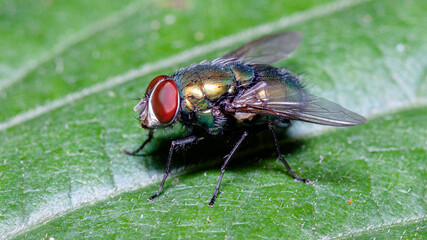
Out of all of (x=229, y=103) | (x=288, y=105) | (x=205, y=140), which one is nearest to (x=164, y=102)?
(x=229, y=103)

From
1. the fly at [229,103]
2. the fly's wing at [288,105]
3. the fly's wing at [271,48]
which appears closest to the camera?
the fly's wing at [288,105]

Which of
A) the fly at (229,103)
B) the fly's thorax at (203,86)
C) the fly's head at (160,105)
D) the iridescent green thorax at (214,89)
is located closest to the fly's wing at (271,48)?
the fly at (229,103)

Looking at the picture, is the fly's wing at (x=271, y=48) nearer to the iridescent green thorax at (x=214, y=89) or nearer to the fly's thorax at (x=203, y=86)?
the iridescent green thorax at (x=214, y=89)

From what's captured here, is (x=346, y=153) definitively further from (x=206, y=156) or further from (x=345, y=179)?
(x=206, y=156)

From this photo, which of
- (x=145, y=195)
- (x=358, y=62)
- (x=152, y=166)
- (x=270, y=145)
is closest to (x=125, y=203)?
(x=145, y=195)

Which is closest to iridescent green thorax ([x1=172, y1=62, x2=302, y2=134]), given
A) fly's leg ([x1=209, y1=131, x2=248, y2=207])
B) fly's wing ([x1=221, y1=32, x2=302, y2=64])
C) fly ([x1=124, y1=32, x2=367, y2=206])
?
fly ([x1=124, y1=32, x2=367, y2=206])

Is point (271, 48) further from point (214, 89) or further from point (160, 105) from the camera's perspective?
point (160, 105)
